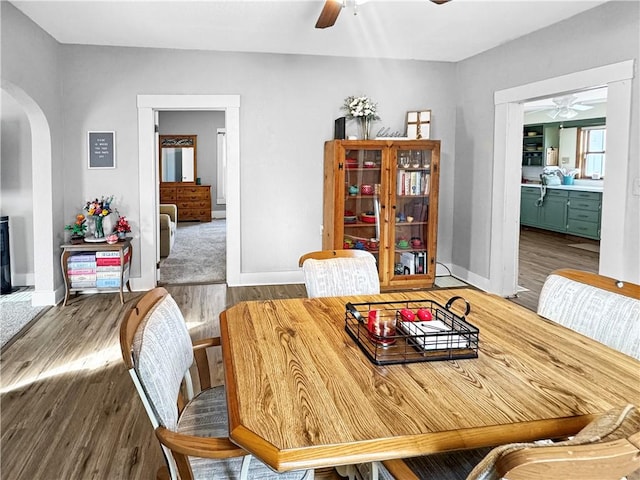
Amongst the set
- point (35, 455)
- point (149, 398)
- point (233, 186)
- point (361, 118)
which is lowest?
point (35, 455)

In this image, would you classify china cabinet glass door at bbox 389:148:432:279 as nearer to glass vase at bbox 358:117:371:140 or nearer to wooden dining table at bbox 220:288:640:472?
glass vase at bbox 358:117:371:140

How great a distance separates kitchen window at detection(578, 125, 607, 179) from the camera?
9625mm

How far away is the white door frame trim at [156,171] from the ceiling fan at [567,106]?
5.17 metres

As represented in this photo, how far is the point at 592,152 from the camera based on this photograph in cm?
982

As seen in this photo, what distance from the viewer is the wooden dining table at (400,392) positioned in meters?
1.15

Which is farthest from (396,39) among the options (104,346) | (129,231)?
(104,346)

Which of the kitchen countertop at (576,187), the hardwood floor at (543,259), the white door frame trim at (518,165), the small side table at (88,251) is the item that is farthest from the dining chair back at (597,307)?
the kitchen countertop at (576,187)

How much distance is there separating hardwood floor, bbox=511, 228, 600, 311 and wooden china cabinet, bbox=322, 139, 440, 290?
1067mm

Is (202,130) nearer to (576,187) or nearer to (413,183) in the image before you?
(413,183)

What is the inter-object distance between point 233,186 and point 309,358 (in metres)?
4.05

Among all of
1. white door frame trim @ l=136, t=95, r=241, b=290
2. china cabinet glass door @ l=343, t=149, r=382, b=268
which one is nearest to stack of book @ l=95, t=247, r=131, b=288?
white door frame trim @ l=136, t=95, r=241, b=290

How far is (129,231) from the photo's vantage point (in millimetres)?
5156

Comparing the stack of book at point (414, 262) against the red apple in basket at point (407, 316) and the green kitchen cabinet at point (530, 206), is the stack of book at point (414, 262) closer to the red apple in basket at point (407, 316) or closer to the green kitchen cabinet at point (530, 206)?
the red apple in basket at point (407, 316)

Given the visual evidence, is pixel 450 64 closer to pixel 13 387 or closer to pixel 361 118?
pixel 361 118
